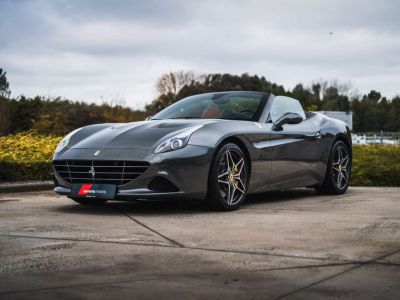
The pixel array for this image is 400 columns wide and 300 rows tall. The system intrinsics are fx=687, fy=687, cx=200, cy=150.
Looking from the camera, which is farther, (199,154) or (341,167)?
(341,167)

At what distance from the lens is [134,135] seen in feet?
22.6

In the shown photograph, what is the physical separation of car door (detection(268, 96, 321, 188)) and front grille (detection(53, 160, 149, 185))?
1.81m

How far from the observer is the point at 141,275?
368cm

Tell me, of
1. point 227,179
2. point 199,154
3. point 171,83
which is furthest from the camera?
point 171,83

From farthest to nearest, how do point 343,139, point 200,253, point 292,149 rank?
1. point 343,139
2. point 292,149
3. point 200,253

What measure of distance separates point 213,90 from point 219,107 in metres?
83.0

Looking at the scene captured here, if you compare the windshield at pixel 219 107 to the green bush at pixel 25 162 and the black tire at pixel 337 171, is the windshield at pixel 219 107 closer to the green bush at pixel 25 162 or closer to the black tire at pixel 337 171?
the black tire at pixel 337 171

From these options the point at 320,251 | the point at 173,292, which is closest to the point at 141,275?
the point at 173,292

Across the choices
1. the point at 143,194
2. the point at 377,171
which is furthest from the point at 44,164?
the point at 377,171

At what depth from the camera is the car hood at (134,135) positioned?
6.73 metres

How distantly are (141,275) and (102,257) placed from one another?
597 mm

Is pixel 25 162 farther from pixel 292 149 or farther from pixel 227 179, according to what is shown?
pixel 227 179

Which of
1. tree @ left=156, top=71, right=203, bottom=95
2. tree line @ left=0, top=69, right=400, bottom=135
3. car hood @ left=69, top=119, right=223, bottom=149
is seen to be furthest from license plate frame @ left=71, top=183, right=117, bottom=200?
tree @ left=156, top=71, right=203, bottom=95

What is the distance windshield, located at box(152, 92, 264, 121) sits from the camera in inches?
306
